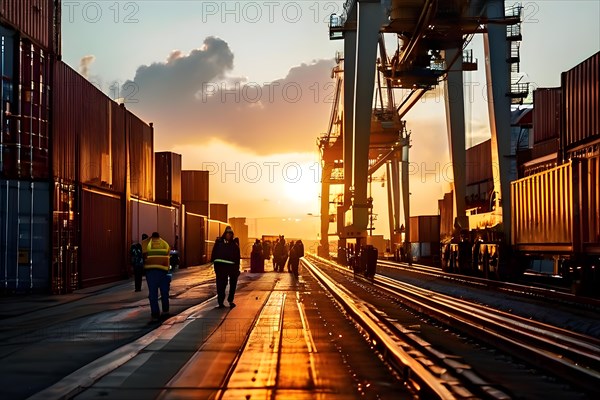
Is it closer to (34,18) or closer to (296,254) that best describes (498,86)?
(296,254)

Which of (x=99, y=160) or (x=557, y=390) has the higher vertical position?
(x=99, y=160)

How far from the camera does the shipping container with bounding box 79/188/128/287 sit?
24.3m

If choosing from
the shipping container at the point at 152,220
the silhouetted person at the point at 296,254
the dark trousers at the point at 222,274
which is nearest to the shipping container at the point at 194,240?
the shipping container at the point at 152,220

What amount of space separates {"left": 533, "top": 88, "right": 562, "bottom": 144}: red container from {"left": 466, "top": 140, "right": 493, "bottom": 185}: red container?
66.5ft

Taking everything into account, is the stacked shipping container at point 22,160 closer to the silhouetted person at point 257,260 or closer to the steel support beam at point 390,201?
the silhouetted person at point 257,260

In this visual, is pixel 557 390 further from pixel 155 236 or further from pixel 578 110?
pixel 578 110

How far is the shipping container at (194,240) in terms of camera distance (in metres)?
47.4

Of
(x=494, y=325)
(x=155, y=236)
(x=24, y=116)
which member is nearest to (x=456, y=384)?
(x=494, y=325)

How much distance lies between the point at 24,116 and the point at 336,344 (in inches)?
525

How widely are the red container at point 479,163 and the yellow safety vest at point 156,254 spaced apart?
122 ft

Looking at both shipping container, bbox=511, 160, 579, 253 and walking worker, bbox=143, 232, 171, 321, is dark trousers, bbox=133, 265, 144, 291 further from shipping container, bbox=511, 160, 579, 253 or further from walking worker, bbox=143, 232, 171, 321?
shipping container, bbox=511, 160, 579, 253

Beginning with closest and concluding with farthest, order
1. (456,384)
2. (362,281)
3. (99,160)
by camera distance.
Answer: (456,384), (99,160), (362,281)

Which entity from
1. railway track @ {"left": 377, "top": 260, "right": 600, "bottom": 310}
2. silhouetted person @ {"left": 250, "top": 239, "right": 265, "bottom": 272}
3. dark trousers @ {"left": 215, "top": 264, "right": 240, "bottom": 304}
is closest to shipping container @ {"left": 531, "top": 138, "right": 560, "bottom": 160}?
railway track @ {"left": 377, "top": 260, "right": 600, "bottom": 310}

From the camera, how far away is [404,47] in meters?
41.3
